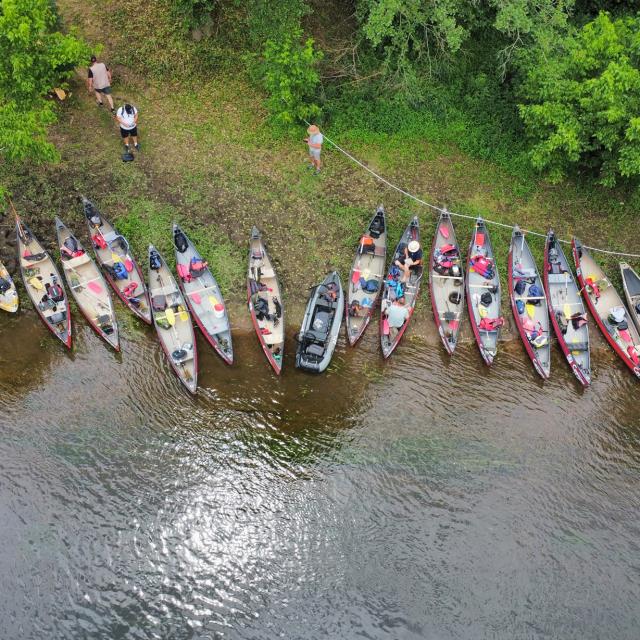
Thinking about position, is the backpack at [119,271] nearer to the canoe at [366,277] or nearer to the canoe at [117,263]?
the canoe at [117,263]

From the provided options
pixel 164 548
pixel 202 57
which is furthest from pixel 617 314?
pixel 202 57

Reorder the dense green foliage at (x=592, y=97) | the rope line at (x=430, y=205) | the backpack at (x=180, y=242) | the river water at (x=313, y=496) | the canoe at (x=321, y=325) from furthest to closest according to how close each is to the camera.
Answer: the rope line at (x=430, y=205), the backpack at (x=180, y=242), the canoe at (x=321, y=325), the dense green foliage at (x=592, y=97), the river water at (x=313, y=496)

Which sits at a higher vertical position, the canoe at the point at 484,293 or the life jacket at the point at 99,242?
the life jacket at the point at 99,242

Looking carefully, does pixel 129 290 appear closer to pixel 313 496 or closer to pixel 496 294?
pixel 313 496

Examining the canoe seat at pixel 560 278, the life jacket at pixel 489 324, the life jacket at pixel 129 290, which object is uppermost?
the life jacket at pixel 129 290

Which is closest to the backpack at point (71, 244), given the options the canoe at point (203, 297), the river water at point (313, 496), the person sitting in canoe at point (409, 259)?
the river water at point (313, 496)

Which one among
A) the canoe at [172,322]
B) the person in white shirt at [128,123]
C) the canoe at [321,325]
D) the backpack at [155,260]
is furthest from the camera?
the person in white shirt at [128,123]

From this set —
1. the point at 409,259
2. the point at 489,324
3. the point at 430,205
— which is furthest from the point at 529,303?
the point at 430,205

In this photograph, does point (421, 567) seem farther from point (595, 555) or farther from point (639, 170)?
point (639, 170)
